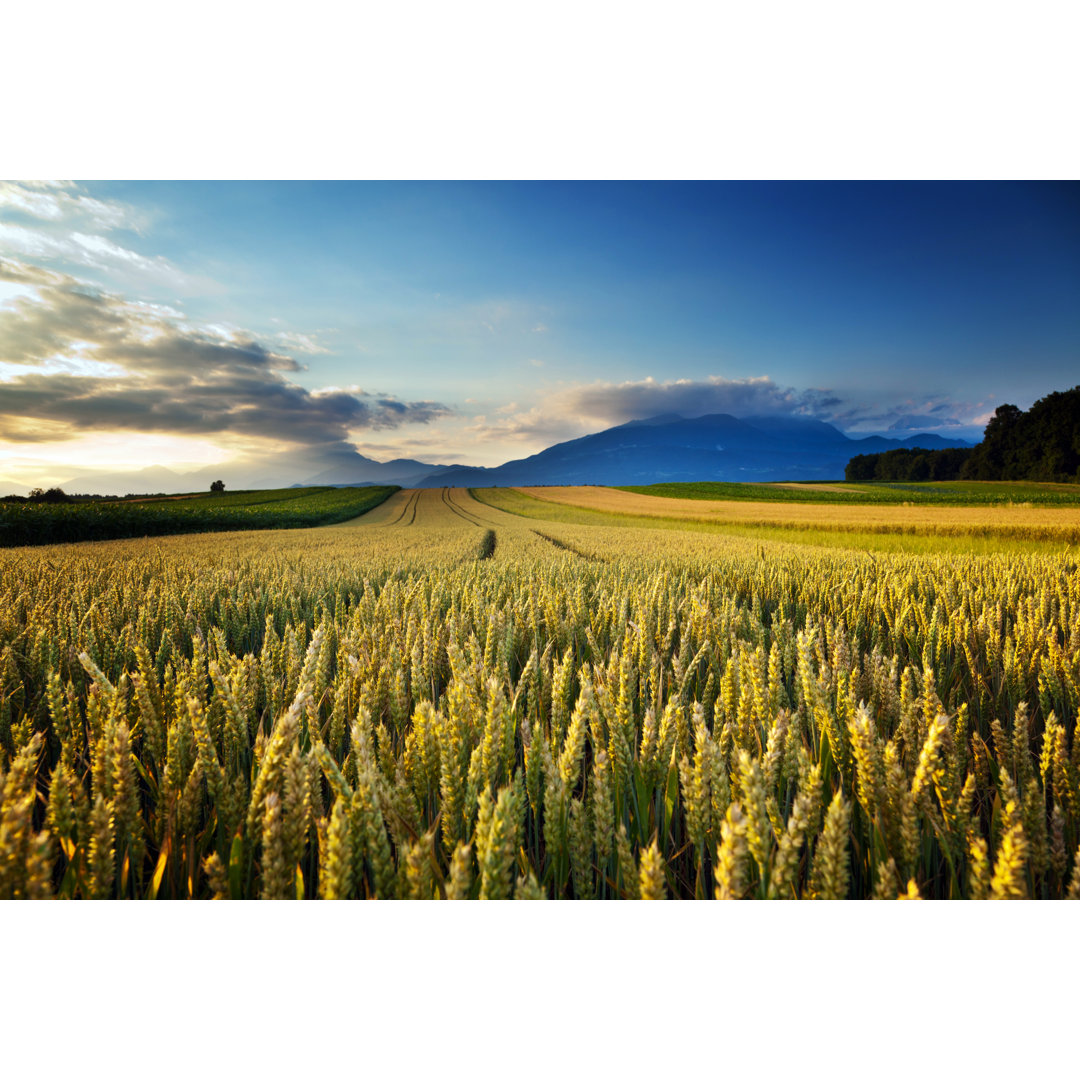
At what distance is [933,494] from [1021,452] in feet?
63.0

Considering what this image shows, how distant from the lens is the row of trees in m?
40.8

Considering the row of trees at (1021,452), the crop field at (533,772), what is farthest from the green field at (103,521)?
the row of trees at (1021,452)

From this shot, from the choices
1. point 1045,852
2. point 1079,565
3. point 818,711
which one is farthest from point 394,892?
point 1079,565

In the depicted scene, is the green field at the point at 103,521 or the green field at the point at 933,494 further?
the green field at the point at 933,494

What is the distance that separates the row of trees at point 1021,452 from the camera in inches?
1607

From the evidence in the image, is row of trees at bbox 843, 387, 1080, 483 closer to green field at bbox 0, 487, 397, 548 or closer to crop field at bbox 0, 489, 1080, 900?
crop field at bbox 0, 489, 1080, 900

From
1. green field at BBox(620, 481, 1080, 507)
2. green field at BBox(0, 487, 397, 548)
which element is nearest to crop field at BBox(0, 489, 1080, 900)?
green field at BBox(0, 487, 397, 548)

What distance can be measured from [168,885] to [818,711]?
1.60 metres

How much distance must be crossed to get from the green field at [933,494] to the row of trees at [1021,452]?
2961 mm

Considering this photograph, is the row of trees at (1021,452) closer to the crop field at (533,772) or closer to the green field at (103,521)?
the crop field at (533,772)

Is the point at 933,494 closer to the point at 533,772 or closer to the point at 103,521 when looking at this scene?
the point at 533,772

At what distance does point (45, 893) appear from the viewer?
0.78 m

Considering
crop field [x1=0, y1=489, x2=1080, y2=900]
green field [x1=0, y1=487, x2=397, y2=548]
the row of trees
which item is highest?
the row of trees

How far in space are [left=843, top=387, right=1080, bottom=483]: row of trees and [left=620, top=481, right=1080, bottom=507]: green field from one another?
9.72ft
